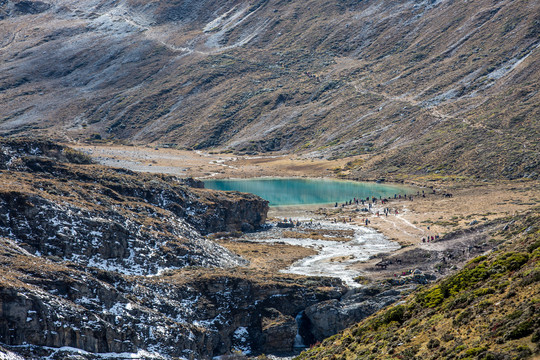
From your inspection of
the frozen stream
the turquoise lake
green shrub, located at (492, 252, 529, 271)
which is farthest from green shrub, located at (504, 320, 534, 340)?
the turquoise lake

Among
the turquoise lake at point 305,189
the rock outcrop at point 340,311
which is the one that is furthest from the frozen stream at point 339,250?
the turquoise lake at point 305,189

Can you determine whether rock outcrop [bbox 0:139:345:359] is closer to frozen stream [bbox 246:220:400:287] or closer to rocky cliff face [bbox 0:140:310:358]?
rocky cliff face [bbox 0:140:310:358]

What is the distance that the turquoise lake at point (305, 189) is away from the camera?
10341cm

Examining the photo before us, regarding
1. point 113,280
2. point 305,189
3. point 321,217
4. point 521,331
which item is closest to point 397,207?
point 321,217

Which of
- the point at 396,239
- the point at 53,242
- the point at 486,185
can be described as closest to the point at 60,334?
the point at 53,242

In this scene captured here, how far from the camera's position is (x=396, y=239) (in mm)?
66312

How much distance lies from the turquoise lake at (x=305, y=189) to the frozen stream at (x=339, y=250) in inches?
977

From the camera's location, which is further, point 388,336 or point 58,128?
point 58,128

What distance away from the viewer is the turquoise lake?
4071 inches

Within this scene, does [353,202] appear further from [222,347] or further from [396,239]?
[222,347]

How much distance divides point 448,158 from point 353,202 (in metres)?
32.8

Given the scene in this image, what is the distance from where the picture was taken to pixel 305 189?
375 feet

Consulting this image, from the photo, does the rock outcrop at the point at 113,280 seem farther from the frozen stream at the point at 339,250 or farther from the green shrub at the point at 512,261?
the green shrub at the point at 512,261

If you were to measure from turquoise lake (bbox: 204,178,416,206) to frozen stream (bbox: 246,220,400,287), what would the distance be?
81.4 feet
